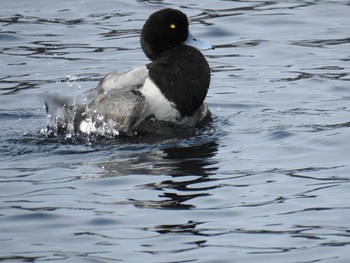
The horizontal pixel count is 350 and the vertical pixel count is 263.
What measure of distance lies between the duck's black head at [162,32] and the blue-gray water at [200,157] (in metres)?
0.73

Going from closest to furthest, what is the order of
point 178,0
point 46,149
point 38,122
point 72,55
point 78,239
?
point 78,239 < point 46,149 < point 38,122 < point 72,55 < point 178,0

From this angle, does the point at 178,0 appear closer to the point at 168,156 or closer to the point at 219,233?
the point at 168,156

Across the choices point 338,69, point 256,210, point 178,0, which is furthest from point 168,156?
point 178,0

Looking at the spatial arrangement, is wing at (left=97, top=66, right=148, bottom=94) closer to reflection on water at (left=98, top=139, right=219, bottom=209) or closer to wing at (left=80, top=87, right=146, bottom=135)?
wing at (left=80, top=87, right=146, bottom=135)

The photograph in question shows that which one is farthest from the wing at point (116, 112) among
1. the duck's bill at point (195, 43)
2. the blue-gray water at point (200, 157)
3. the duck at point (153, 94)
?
the duck's bill at point (195, 43)

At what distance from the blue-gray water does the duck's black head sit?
2.38 ft

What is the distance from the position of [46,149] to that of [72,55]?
366 centimetres

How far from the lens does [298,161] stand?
779cm

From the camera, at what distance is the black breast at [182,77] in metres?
8.77

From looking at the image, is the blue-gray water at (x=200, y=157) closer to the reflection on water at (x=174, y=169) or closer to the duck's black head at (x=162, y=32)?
the reflection on water at (x=174, y=169)

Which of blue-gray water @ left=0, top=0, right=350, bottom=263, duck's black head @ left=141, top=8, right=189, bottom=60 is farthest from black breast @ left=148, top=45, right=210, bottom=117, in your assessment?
blue-gray water @ left=0, top=0, right=350, bottom=263

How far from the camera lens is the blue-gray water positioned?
6105 millimetres

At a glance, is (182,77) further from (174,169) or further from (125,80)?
(174,169)

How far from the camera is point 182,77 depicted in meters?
8.80
